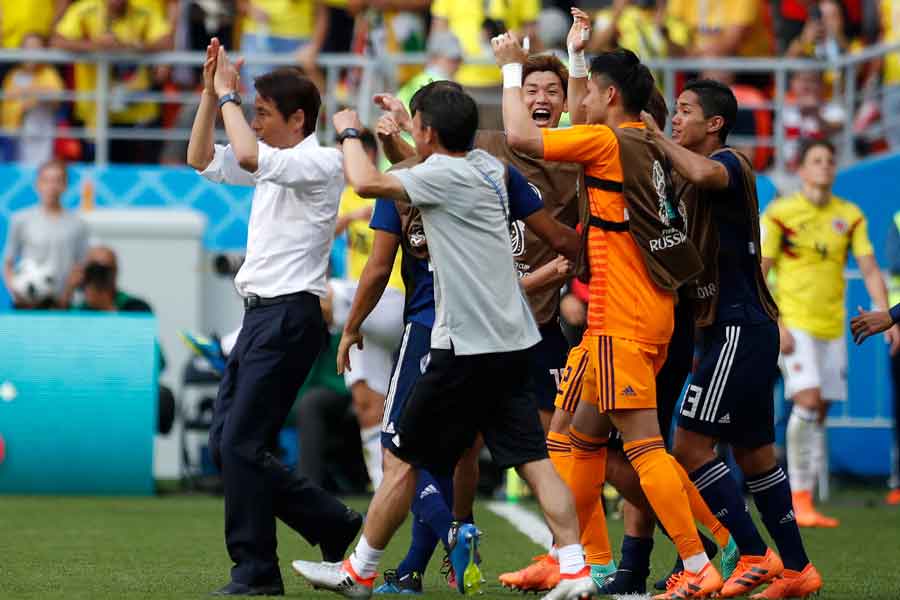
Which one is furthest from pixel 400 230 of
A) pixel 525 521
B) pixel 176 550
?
pixel 525 521

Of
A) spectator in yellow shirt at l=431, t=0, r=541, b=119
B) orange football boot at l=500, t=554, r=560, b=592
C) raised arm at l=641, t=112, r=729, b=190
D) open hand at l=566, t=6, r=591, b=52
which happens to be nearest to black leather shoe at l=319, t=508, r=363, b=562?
orange football boot at l=500, t=554, r=560, b=592

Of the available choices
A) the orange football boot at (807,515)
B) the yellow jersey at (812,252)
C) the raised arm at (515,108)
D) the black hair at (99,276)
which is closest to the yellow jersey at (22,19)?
the black hair at (99,276)

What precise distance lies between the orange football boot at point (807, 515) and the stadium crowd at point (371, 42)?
4869mm

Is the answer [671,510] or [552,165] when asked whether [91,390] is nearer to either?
[552,165]

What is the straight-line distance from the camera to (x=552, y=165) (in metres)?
7.84

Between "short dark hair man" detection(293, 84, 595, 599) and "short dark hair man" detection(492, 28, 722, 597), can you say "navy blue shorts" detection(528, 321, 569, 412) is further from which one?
"short dark hair man" detection(293, 84, 595, 599)

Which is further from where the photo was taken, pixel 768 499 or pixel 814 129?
pixel 814 129

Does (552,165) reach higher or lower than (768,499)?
higher

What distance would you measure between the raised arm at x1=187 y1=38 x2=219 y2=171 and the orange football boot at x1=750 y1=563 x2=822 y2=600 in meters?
2.82

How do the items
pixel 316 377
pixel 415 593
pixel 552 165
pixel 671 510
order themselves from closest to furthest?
pixel 671 510
pixel 415 593
pixel 552 165
pixel 316 377

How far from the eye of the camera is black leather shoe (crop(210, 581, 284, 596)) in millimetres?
6855

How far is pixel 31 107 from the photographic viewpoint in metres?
15.8

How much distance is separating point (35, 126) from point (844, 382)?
760 cm

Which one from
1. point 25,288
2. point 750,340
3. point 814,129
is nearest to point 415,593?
point 750,340
